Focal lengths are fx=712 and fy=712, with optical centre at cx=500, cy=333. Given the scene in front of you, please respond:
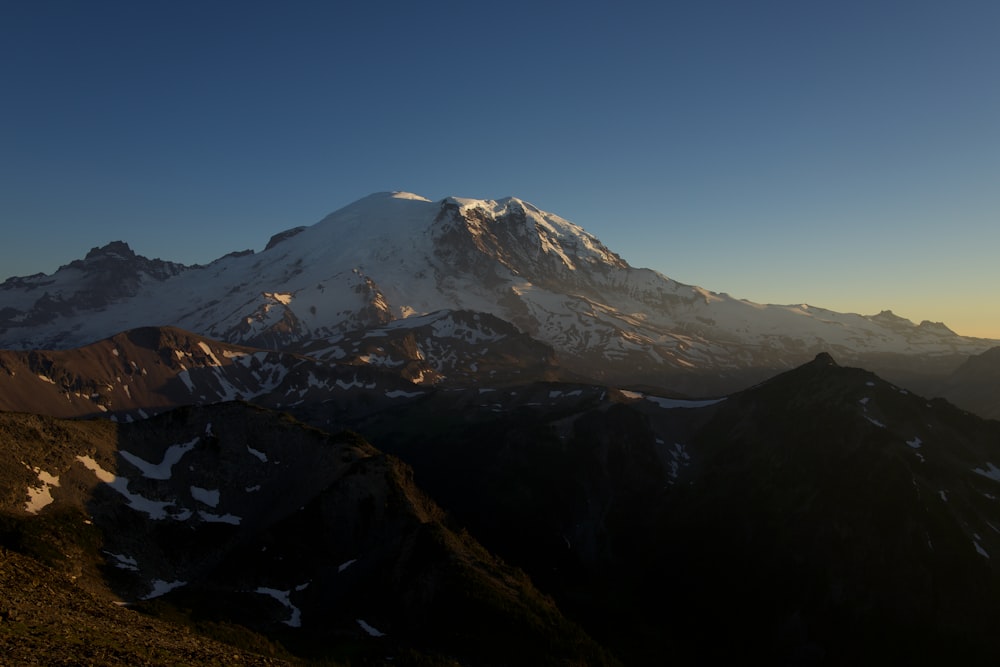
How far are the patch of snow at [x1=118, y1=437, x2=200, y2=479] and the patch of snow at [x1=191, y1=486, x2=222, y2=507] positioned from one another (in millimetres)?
5644

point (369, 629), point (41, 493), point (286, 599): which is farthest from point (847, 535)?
point (41, 493)

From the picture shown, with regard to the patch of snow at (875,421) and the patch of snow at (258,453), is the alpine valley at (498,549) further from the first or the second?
the patch of snow at (875,421)

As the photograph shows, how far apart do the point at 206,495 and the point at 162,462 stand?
37.7ft

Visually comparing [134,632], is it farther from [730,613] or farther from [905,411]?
[905,411]

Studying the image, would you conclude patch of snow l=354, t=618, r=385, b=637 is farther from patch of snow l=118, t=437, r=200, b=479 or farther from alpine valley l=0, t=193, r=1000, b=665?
patch of snow l=118, t=437, r=200, b=479

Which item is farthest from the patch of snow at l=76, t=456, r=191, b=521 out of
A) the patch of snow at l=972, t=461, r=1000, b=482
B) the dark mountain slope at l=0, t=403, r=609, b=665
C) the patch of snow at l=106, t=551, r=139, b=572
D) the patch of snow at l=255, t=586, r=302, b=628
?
the patch of snow at l=972, t=461, r=1000, b=482

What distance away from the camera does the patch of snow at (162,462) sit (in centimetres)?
12662

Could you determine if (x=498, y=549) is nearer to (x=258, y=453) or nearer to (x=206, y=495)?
(x=258, y=453)

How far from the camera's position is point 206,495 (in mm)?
128000

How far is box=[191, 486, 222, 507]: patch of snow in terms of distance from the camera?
126562mm

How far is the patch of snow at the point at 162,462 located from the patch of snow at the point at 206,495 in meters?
5.64

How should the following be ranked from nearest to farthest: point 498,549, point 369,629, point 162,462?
point 369,629, point 162,462, point 498,549

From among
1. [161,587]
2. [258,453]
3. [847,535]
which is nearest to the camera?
[161,587]

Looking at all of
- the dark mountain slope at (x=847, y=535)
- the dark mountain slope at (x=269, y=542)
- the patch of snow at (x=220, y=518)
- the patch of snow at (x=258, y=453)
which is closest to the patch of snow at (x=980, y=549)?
the dark mountain slope at (x=847, y=535)
